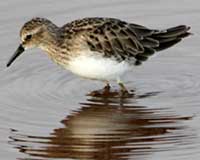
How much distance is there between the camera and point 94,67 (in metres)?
12.8

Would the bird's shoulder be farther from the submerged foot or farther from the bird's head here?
the submerged foot

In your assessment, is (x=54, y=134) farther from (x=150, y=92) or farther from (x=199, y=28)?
(x=199, y=28)

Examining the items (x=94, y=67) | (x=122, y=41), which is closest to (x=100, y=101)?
(x=94, y=67)

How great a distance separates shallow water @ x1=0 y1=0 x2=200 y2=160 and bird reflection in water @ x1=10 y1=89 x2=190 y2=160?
1 cm

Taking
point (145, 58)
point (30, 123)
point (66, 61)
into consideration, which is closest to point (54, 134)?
point (30, 123)

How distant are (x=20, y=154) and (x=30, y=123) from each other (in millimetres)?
927

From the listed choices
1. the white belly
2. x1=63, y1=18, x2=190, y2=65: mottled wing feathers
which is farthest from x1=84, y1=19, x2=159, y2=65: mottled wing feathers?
the white belly

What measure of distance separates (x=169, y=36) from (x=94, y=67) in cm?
150

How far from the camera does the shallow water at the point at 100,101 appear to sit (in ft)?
37.6

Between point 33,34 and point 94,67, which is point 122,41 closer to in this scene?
point 94,67

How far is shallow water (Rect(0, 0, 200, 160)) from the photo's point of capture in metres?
11.5

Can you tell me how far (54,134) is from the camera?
11.9 metres

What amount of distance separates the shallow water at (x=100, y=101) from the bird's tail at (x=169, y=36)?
0.49 metres

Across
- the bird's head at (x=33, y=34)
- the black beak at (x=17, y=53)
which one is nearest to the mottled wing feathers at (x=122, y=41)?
the bird's head at (x=33, y=34)
